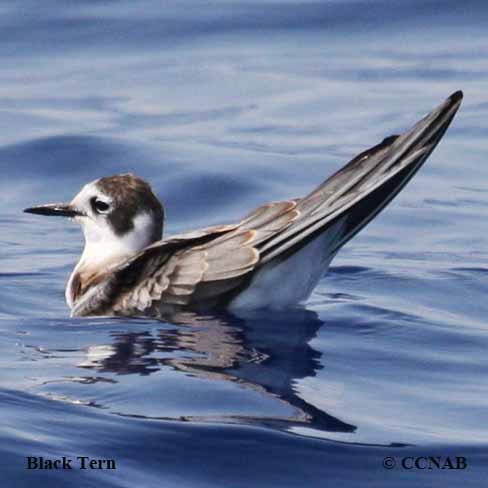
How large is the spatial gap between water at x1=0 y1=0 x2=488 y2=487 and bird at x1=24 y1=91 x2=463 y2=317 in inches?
5.9

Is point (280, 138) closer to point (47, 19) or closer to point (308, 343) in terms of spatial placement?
point (47, 19)

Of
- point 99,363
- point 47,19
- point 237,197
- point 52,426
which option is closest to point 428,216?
point 237,197

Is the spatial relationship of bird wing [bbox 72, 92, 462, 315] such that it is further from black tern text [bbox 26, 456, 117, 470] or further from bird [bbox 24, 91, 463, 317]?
black tern text [bbox 26, 456, 117, 470]

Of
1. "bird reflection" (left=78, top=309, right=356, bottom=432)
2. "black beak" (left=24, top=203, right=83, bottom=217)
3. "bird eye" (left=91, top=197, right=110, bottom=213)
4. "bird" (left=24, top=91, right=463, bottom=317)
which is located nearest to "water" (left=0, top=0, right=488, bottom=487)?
"bird reflection" (left=78, top=309, right=356, bottom=432)

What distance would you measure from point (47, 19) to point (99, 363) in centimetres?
1149

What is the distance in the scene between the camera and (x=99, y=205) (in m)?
10.1

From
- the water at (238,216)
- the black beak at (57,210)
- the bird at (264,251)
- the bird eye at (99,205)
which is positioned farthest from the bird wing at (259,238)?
the black beak at (57,210)

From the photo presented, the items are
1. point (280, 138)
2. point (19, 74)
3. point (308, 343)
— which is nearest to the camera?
point (308, 343)

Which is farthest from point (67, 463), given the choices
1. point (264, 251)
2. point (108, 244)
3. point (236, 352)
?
point (108, 244)

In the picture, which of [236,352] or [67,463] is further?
[236,352]

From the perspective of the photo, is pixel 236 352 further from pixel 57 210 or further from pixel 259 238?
pixel 57 210

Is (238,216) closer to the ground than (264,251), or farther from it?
farther from it

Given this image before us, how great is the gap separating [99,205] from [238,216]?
314cm

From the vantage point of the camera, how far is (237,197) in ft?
44.8
